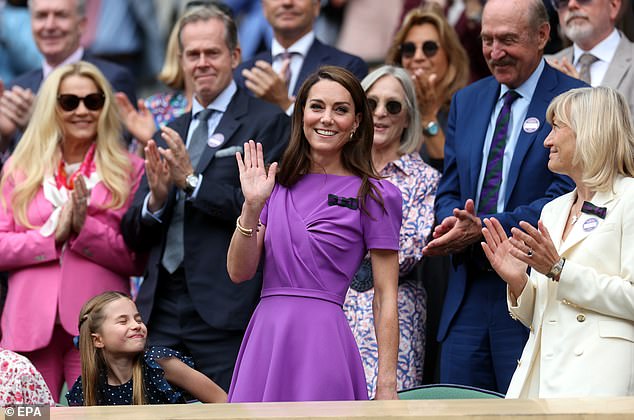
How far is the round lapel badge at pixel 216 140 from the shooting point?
5895 millimetres

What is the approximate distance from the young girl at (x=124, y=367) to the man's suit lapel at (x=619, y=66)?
2643 mm

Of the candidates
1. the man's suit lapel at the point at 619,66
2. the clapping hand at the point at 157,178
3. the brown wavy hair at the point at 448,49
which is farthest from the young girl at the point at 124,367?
the man's suit lapel at the point at 619,66

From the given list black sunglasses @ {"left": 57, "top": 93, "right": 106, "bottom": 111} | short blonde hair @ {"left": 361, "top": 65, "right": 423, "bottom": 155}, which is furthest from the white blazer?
black sunglasses @ {"left": 57, "top": 93, "right": 106, "bottom": 111}

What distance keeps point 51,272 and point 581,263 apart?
8.92ft

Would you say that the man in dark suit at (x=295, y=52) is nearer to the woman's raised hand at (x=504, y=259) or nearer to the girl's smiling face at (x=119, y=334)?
the girl's smiling face at (x=119, y=334)

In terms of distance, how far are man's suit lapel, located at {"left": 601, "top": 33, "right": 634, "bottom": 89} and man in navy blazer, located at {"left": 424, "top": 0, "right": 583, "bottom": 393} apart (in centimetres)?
66

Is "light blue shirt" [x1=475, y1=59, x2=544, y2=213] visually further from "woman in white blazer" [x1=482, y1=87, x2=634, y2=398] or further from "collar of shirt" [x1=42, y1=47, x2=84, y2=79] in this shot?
"collar of shirt" [x1=42, y1=47, x2=84, y2=79]

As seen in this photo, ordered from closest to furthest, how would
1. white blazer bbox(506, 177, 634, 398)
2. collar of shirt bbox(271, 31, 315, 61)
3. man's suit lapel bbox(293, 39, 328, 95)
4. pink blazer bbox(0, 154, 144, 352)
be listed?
white blazer bbox(506, 177, 634, 398) → pink blazer bbox(0, 154, 144, 352) → man's suit lapel bbox(293, 39, 328, 95) → collar of shirt bbox(271, 31, 315, 61)

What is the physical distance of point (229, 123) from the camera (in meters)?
5.97

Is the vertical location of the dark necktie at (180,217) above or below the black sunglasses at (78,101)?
below

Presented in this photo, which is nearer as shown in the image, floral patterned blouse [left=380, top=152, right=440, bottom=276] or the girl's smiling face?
the girl's smiling face

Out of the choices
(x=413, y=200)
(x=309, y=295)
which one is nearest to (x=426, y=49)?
(x=413, y=200)

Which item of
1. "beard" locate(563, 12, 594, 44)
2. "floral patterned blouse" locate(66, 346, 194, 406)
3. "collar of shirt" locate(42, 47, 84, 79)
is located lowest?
"floral patterned blouse" locate(66, 346, 194, 406)

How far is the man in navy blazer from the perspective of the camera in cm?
537
